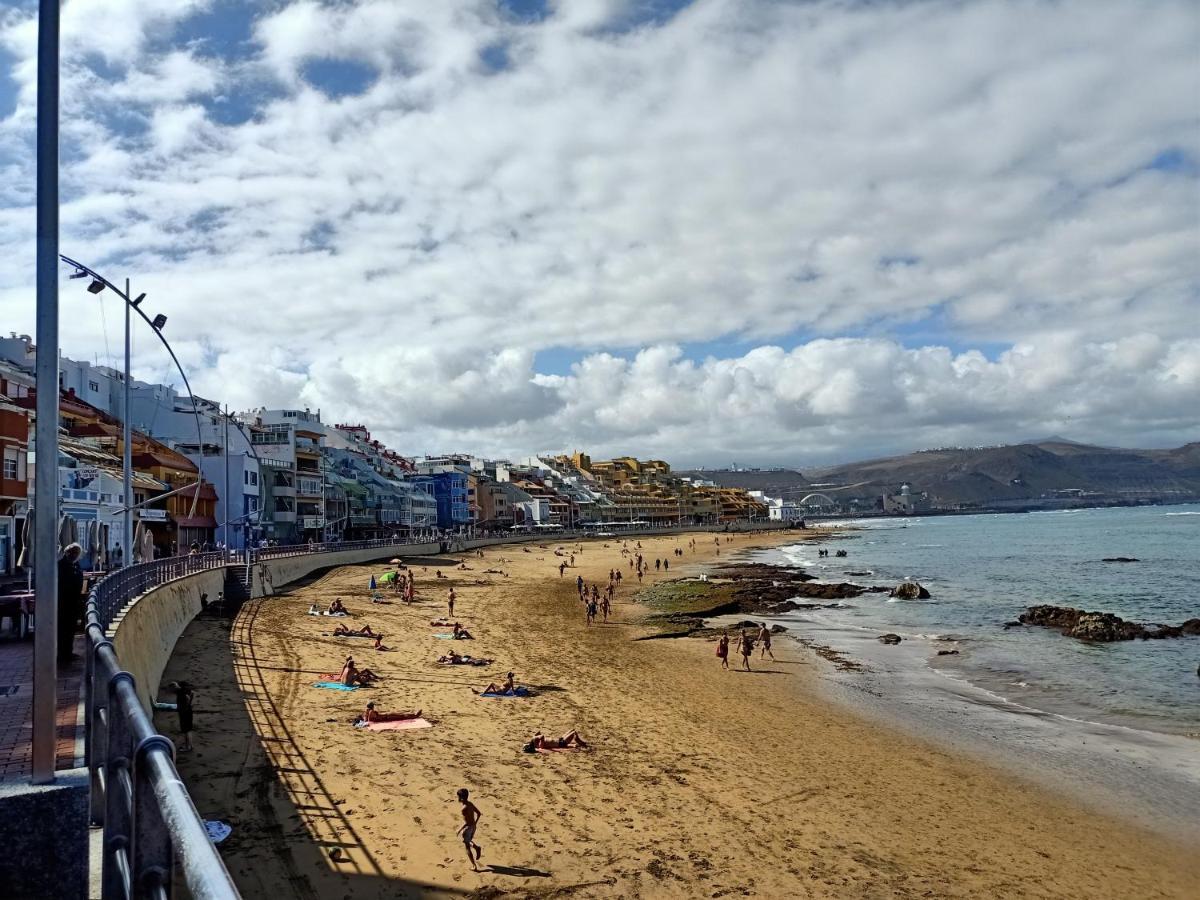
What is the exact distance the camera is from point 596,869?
1121 centimetres

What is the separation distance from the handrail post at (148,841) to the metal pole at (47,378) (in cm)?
250

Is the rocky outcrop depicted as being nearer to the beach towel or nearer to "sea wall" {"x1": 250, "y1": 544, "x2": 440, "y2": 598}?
the beach towel

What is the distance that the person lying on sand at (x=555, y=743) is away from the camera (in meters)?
16.2

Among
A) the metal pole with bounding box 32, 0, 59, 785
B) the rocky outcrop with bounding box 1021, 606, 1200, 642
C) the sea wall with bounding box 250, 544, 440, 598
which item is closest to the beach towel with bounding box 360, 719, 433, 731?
the metal pole with bounding box 32, 0, 59, 785

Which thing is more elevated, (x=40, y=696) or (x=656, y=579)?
(x=40, y=696)

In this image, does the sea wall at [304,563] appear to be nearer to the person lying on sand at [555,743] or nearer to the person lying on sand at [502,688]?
the person lying on sand at [502,688]

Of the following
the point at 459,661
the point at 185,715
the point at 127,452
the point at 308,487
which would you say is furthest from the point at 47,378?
the point at 308,487

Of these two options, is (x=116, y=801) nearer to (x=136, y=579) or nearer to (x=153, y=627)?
(x=136, y=579)

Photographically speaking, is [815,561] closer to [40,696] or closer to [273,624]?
[273,624]

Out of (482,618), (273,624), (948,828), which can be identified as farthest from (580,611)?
(948,828)

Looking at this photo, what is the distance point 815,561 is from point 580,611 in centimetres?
5357

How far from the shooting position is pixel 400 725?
17125mm

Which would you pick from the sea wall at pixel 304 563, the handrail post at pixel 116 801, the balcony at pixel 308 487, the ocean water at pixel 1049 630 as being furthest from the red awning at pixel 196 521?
the handrail post at pixel 116 801

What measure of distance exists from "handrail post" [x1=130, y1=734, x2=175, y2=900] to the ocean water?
23.2 meters
